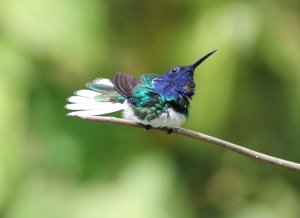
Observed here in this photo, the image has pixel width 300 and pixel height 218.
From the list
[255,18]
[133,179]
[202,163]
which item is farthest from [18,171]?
[255,18]

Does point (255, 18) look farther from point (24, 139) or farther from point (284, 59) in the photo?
point (24, 139)

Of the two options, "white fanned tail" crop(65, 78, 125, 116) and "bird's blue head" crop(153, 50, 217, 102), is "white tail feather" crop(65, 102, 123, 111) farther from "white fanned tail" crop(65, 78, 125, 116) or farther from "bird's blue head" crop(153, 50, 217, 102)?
"bird's blue head" crop(153, 50, 217, 102)

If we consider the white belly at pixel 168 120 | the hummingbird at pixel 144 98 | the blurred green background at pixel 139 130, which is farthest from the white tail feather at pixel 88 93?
the blurred green background at pixel 139 130

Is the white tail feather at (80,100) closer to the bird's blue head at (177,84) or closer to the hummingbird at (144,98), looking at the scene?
the hummingbird at (144,98)

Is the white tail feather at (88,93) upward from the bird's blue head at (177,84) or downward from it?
downward

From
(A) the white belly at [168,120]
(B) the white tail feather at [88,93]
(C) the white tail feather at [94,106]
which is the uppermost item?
(B) the white tail feather at [88,93]

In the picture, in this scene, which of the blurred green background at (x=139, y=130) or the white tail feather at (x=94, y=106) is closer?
the white tail feather at (x=94, y=106)

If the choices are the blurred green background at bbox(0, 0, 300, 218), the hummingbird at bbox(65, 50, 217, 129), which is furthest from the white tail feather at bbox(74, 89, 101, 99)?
the blurred green background at bbox(0, 0, 300, 218)

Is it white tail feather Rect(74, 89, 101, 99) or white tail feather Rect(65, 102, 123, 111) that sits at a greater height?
white tail feather Rect(74, 89, 101, 99)

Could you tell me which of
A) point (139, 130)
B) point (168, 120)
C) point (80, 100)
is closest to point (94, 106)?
point (80, 100)
